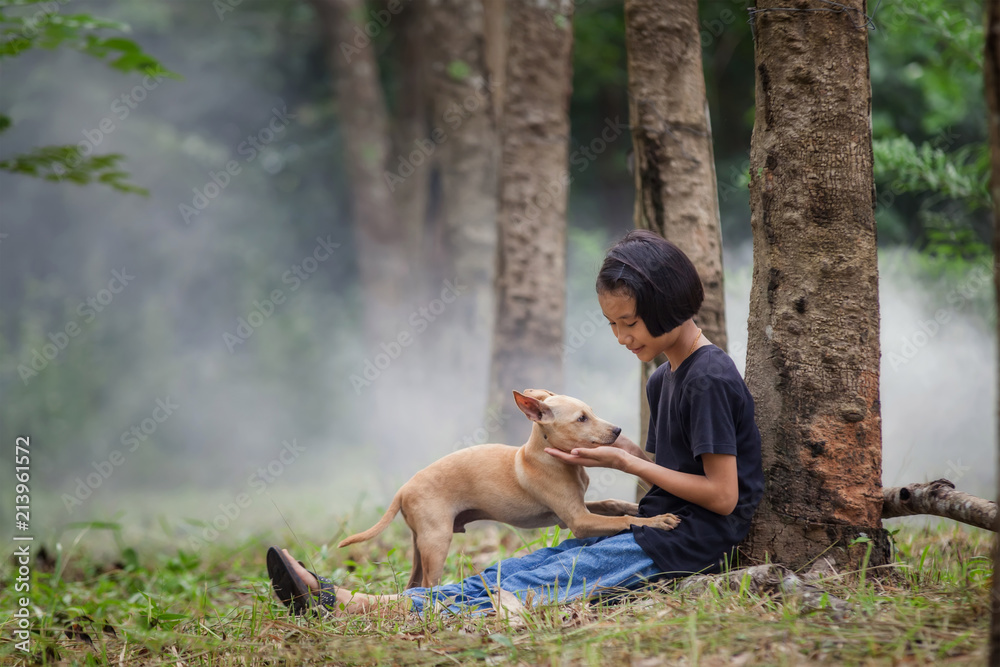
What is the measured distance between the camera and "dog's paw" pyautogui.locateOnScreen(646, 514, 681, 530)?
3.13 m

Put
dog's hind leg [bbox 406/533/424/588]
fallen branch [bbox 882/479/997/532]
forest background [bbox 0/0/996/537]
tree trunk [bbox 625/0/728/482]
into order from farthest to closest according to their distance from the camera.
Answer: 1. forest background [bbox 0/0/996/537]
2. tree trunk [bbox 625/0/728/482]
3. dog's hind leg [bbox 406/533/424/588]
4. fallen branch [bbox 882/479/997/532]

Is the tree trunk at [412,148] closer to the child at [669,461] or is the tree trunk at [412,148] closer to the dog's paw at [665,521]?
the child at [669,461]

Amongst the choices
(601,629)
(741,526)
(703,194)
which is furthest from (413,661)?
(703,194)

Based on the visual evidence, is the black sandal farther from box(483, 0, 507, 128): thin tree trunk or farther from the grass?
box(483, 0, 507, 128): thin tree trunk

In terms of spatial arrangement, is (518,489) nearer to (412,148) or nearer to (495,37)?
(495,37)

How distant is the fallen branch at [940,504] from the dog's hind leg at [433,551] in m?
1.81

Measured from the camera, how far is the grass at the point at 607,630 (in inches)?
93.9

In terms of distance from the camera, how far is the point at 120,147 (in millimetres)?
16969

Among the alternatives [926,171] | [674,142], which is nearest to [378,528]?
[674,142]

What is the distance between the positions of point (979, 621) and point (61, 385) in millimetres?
18142

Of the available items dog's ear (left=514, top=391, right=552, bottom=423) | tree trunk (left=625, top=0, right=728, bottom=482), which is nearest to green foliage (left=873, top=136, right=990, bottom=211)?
tree trunk (left=625, top=0, right=728, bottom=482)

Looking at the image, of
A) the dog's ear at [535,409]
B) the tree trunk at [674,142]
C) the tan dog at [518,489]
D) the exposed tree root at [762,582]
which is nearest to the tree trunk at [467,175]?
the tree trunk at [674,142]

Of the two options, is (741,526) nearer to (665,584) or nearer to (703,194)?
(665,584)

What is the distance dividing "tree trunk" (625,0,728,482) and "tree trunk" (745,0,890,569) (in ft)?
2.73
